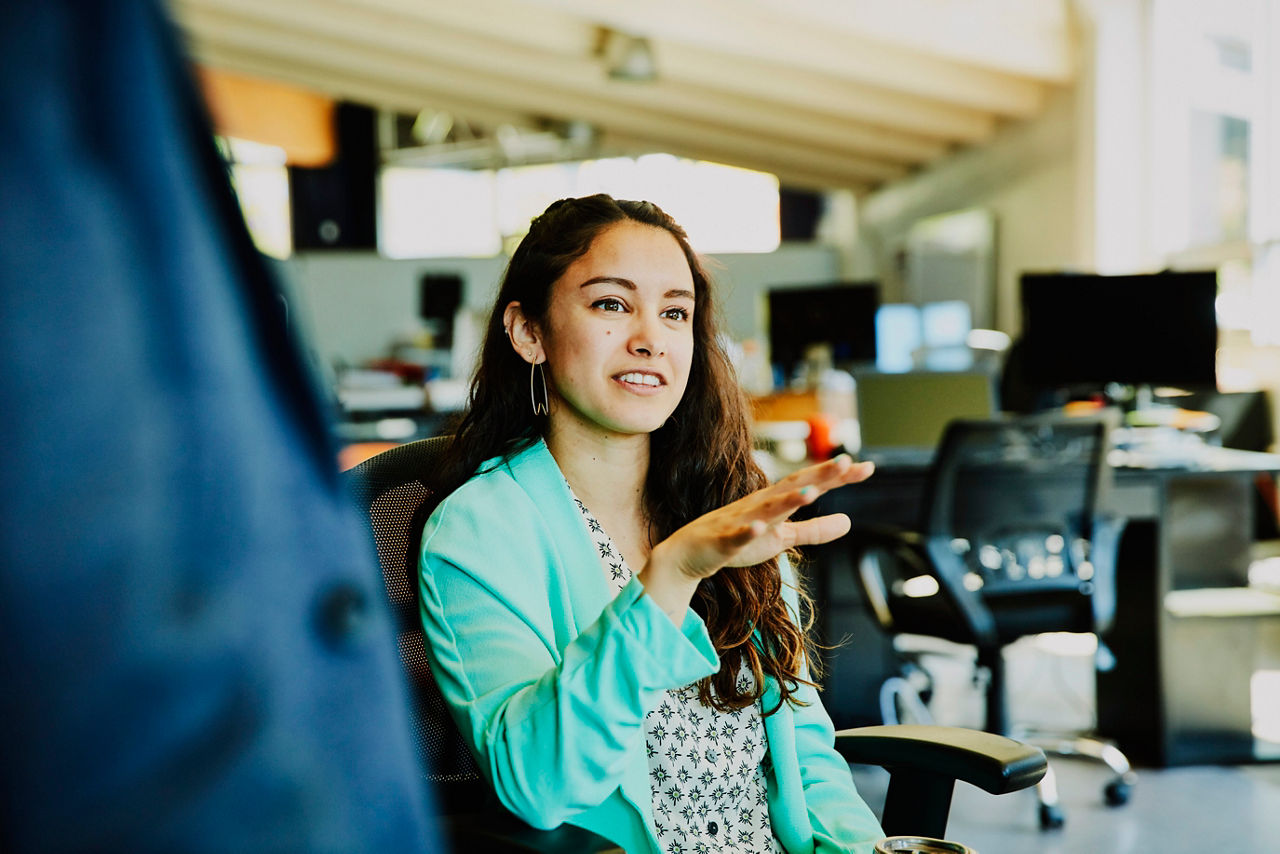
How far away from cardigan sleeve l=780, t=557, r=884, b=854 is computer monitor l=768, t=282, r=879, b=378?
15.9 feet

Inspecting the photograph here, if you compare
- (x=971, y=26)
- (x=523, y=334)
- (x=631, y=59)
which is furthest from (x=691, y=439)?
(x=631, y=59)

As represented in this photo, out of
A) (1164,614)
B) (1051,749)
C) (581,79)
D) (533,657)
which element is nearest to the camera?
(533,657)

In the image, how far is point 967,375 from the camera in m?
3.95

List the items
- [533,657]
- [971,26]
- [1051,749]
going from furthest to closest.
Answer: [971,26] < [1051,749] < [533,657]

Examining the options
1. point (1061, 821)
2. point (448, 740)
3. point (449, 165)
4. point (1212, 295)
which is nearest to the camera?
point (448, 740)

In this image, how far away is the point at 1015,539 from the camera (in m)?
3.07

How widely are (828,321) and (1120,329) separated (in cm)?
234

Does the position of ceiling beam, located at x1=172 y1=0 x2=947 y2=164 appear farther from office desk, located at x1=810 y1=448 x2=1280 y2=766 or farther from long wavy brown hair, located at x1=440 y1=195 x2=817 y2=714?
long wavy brown hair, located at x1=440 y1=195 x2=817 y2=714

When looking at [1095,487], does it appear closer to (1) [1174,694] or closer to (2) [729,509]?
(1) [1174,694]

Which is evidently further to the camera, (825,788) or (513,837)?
(825,788)

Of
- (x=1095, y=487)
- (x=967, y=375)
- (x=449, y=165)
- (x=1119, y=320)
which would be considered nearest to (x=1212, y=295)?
(x=1119, y=320)

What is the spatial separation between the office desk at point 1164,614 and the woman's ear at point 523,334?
6.69 feet

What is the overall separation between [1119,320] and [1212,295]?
298 millimetres

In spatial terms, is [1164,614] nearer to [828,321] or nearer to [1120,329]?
[1120,329]
